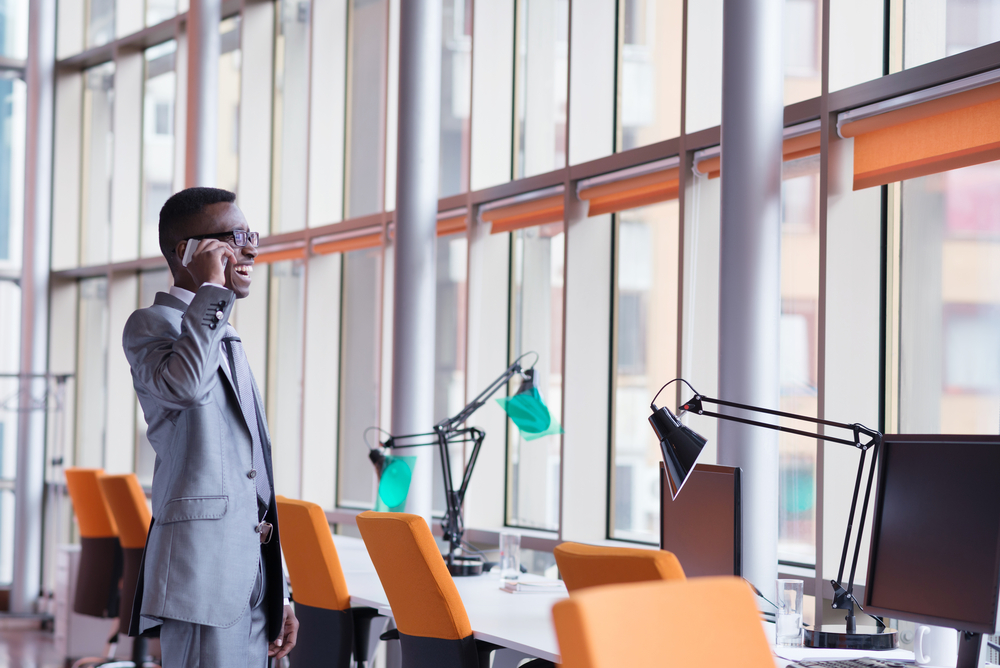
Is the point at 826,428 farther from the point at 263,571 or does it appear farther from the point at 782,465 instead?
the point at 263,571

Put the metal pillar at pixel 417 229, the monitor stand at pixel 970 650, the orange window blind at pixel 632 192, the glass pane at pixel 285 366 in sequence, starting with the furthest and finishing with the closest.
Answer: the glass pane at pixel 285 366, the metal pillar at pixel 417 229, the orange window blind at pixel 632 192, the monitor stand at pixel 970 650

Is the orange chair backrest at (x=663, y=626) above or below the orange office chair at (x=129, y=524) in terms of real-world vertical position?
above

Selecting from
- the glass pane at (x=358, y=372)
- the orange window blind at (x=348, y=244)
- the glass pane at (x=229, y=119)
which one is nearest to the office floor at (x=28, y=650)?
the glass pane at (x=358, y=372)

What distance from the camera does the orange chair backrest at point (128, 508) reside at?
4918 mm

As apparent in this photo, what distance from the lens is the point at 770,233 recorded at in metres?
3.31

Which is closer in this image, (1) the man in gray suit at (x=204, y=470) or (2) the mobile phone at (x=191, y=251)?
(1) the man in gray suit at (x=204, y=470)

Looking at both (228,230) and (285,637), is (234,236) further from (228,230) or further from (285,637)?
(285,637)

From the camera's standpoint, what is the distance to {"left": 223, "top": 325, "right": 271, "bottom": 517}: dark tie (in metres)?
1.92

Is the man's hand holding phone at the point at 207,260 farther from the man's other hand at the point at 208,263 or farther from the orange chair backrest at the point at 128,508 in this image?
the orange chair backrest at the point at 128,508

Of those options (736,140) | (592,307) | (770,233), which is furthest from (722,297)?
(592,307)

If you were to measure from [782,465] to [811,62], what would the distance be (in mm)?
1435

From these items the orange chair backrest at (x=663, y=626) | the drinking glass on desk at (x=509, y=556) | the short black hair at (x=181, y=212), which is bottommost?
the drinking glass on desk at (x=509, y=556)

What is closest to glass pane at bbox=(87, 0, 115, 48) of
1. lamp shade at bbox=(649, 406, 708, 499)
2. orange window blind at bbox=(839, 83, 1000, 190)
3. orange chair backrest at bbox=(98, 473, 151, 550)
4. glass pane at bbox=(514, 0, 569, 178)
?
glass pane at bbox=(514, 0, 569, 178)

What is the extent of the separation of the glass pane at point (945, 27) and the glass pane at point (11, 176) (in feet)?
21.8
